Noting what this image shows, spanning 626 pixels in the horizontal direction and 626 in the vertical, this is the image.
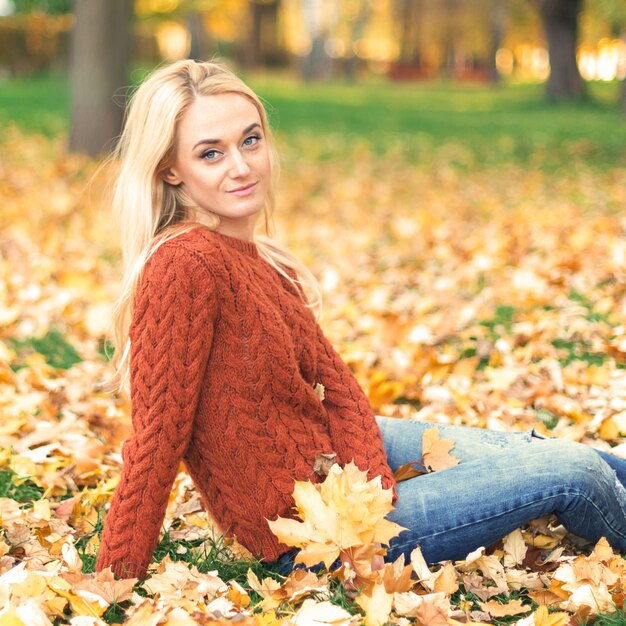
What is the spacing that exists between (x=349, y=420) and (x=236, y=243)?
0.55 meters

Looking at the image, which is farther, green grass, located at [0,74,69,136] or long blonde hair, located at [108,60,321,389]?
green grass, located at [0,74,69,136]

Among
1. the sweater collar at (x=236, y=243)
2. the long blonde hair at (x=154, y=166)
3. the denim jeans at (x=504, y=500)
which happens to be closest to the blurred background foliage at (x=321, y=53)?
the long blonde hair at (x=154, y=166)

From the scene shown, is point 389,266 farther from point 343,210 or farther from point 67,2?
point 67,2

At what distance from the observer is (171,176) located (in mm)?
2252

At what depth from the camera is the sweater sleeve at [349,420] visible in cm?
226

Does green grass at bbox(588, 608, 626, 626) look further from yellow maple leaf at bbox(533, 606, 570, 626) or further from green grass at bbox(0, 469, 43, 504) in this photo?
green grass at bbox(0, 469, 43, 504)

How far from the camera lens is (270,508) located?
7.02 feet

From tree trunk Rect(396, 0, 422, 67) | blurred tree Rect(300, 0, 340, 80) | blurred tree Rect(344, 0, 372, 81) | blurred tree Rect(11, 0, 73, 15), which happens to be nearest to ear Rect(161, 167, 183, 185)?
blurred tree Rect(11, 0, 73, 15)

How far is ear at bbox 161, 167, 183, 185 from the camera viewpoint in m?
2.24

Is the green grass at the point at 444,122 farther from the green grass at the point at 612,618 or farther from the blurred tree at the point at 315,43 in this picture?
the blurred tree at the point at 315,43

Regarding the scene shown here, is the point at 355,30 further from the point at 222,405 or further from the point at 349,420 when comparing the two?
the point at 222,405

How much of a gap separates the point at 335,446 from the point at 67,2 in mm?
22504

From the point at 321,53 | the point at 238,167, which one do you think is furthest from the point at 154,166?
the point at 321,53

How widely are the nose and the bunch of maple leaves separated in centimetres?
77
